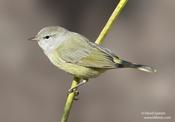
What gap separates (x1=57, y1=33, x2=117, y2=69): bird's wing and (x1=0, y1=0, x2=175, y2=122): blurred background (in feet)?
8.53

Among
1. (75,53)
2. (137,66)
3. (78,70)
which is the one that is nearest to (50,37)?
(75,53)

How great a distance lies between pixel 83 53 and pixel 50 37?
0.33 meters

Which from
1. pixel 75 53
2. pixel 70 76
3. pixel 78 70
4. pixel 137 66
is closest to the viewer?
pixel 137 66

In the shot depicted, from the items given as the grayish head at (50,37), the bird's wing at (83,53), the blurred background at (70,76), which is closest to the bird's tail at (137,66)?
the bird's wing at (83,53)

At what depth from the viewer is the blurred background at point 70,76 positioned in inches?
326

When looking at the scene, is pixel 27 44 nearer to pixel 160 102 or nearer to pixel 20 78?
pixel 20 78

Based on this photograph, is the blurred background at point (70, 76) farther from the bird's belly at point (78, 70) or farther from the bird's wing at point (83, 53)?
the bird's belly at point (78, 70)

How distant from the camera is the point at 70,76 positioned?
8.34 m

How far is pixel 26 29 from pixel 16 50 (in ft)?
1.05

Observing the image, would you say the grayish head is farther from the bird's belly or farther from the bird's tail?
the bird's tail

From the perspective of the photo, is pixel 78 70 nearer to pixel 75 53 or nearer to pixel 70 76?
pixel 75 53

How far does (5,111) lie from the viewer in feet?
27.3

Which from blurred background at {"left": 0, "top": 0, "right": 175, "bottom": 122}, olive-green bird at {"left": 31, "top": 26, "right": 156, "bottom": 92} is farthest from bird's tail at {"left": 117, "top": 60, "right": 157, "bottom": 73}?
blurred background at {"left": 0, "top": 0, "right": 175, "bottom": 122}

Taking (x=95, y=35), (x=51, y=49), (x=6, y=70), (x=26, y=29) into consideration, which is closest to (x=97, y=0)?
(x=95, y=35)
